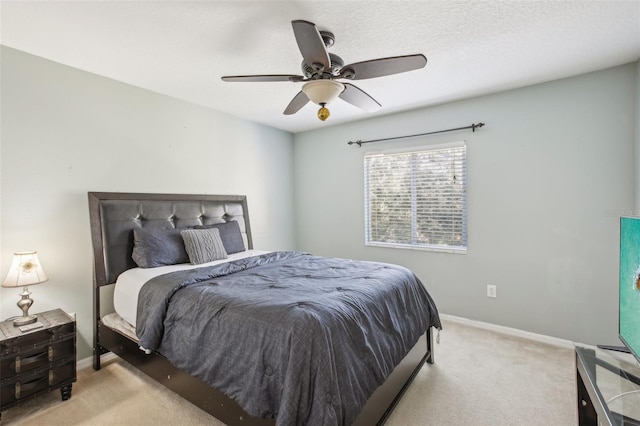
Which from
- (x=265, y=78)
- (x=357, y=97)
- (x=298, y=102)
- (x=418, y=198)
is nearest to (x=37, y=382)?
(x=265, y=78)

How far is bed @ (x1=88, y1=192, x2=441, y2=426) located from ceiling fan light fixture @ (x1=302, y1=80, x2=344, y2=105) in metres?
1.23

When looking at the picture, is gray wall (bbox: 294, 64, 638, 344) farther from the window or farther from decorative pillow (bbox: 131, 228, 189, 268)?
decorative pillow (bbox: 131, 228, 189, 268)

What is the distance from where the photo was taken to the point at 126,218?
2.65 metres

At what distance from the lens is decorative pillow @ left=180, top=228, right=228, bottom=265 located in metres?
2.70

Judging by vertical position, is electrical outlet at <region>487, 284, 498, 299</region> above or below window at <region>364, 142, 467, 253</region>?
below

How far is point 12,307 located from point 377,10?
3.20 meters

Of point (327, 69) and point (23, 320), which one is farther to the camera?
point (23, 320)

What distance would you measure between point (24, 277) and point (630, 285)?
11.2 feet

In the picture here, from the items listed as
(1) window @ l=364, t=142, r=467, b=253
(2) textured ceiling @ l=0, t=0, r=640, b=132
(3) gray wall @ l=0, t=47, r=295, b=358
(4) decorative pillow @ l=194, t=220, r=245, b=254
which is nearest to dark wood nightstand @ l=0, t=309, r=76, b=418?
(3) gray wall @ l=0, t=47, r=295, b=358

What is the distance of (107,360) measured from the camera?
2559 millimetres

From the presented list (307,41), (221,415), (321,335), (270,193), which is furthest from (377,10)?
(270,193)

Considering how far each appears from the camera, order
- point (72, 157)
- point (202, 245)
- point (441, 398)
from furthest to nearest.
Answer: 1. point (202, 245)
2. point (72, 157)
3. point (441, 398)

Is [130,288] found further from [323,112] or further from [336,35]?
[336,35]

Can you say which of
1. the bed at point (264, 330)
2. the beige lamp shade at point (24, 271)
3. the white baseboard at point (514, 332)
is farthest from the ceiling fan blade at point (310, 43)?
the white baseboard at point (514, 332)
